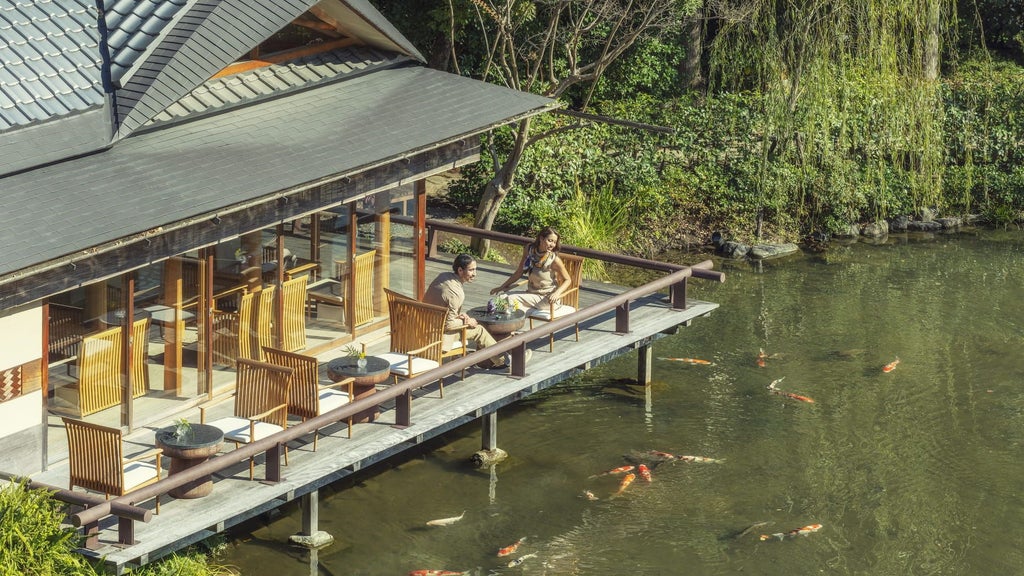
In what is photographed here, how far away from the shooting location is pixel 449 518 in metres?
16.9

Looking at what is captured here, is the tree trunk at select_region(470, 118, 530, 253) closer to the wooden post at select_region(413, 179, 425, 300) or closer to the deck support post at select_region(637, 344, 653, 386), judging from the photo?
the deck support post at select_region(637, 344, 653, 386)

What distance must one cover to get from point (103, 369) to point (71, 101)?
3.11 metres

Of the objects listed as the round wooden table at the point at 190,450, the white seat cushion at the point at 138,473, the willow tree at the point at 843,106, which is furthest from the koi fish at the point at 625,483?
the willow tree at the point at 843,106

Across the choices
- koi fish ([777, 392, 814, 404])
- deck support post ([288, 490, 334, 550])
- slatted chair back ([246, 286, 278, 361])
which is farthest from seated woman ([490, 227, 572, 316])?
deck support post ([288, 490, 334, 550])

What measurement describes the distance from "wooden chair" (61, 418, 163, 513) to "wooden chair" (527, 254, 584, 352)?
649 cm

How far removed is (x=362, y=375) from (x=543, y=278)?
13.2ft

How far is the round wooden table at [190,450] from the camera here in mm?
13836

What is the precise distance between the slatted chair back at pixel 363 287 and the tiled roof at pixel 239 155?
71.5 inches

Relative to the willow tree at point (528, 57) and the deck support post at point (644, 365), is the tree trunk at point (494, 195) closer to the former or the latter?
the willow tree at point (528, 57)

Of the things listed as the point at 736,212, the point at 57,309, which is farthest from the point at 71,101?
the point at 736,212

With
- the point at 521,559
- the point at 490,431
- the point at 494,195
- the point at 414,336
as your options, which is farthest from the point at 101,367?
the point at 494,195

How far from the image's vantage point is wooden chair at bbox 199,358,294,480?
14.9 m

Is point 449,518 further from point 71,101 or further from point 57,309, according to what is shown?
point 71,101

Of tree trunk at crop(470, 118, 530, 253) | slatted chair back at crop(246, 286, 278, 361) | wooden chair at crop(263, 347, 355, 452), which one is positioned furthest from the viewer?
tree trunk at crop(470, 118, 530, 253)
